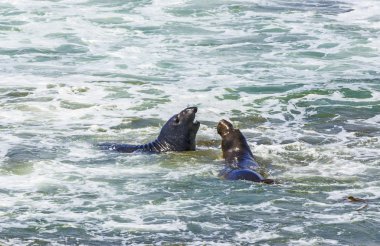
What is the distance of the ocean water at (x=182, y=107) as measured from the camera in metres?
8.67

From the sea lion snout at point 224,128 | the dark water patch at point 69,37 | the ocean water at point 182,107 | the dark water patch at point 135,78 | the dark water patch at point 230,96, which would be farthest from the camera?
the dark water patch at point 69,37

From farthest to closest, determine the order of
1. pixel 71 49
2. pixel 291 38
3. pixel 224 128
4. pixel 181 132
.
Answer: pixel 291 38
pixel 71 49
pixel 181 132
pixel 224 128

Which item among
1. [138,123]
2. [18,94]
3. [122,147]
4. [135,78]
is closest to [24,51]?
[135,78]

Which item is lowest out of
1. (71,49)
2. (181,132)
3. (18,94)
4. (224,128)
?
(71,49)

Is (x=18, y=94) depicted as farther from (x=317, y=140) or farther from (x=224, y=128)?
(x=317, y=140)

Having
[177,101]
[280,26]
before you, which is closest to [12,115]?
[177,101]

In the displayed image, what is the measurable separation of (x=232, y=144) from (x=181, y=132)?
97cm

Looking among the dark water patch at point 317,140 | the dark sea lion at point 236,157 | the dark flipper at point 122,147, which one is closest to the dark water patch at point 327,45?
the dark water patch at point 317,140

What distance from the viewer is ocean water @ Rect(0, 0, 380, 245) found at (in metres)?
8.67

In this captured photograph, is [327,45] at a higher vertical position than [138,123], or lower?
lower

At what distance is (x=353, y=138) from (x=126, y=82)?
575 centimetres

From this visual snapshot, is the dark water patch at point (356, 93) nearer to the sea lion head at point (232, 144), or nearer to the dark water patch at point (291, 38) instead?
the sea lion head at point (232, 144)

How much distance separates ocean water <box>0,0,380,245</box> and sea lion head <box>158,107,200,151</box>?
0.21 metres

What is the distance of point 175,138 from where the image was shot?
12125 mm
